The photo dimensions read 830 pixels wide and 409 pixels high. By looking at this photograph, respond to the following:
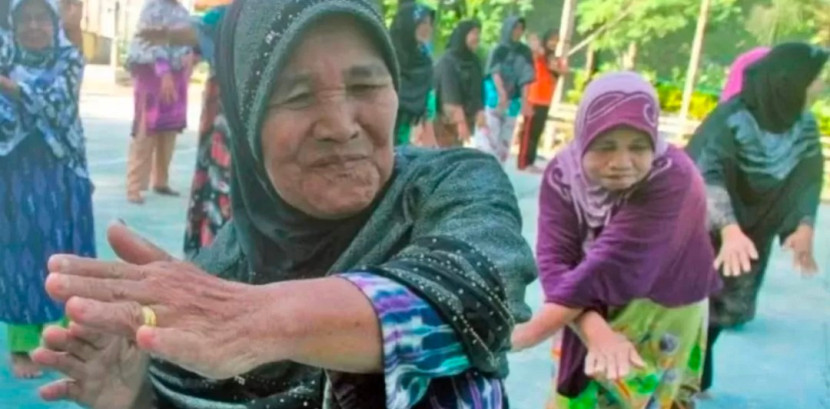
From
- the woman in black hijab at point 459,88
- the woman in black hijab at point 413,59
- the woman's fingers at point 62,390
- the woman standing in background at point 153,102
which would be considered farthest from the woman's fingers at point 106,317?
the woman in black hijab at point 459,88

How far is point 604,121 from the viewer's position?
283 centimetres

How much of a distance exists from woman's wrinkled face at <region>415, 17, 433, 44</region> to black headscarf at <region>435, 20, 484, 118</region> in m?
1.31

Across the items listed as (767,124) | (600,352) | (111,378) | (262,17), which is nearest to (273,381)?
(111,378)

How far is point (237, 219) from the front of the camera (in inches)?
53.3

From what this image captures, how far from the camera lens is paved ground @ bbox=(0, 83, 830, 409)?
14.5ft

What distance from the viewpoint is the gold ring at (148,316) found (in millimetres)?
856

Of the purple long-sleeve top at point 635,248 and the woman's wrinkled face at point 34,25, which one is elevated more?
the woman's wrinkled face at point 34,25

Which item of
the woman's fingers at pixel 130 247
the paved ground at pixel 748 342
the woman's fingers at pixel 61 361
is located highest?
the woman's fingers at pixel 130 247

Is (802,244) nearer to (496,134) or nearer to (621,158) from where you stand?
(621,158)

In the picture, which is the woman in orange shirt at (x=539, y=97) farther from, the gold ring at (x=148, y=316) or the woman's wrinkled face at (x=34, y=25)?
the gold ring at (x=148, y=316)

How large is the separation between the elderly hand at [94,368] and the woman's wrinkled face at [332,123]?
28 centimetres

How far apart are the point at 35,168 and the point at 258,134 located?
2.96m

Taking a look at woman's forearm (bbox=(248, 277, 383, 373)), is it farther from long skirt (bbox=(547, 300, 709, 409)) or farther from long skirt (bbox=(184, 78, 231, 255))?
long skirt (bbox=(184, 78, 231, 255))

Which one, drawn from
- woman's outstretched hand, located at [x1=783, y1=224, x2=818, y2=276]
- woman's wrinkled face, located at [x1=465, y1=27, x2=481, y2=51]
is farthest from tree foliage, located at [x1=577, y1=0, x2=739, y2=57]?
woman's outstretched hand, located at [x1=783, y1=224, x2=818, y2=276]
